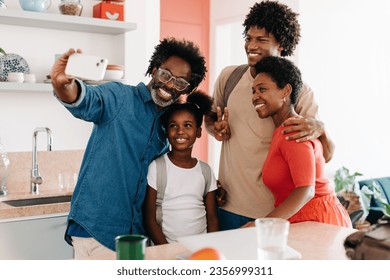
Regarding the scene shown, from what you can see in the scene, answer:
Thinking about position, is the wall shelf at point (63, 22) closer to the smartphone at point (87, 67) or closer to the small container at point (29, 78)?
the small container at point (29, 78)

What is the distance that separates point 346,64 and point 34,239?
10.5 feet

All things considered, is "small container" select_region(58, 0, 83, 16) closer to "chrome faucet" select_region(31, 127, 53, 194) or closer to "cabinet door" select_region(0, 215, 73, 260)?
"chrome faucet" select_region(31, 127, 53, 194)

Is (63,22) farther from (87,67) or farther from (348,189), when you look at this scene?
(348,189)

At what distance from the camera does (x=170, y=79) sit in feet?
5.74

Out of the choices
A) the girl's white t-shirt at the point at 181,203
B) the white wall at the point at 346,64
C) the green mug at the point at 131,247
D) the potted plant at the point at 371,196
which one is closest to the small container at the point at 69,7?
the girl's white t-shirt at the point at 181,203

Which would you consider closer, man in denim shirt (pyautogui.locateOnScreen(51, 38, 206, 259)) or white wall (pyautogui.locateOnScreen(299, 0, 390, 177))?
man in denim shirt (pyautogui.locateOnScreen(51, 38, 206, 259))

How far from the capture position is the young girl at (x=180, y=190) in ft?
5.90

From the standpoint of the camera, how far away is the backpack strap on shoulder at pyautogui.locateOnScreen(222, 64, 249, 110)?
1954mm

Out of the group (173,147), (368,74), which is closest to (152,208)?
(173,147)

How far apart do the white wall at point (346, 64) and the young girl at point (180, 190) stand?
7.82 ft

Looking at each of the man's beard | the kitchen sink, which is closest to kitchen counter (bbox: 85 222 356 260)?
the man's beard

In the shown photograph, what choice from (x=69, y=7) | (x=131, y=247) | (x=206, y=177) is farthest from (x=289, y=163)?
(x=69, y=7)

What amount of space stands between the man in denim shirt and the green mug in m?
0.78
